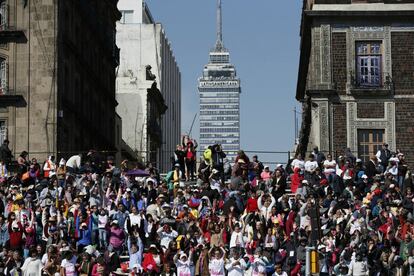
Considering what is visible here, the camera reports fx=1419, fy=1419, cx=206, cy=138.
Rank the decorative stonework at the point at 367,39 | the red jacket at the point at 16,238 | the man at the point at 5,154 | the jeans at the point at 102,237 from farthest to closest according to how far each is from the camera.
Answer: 1. the decorative stonework at the point at 367,39
2. the man at the point at 5,154
3. the jeans at the point at 102,237
4. the red jacket at the point at 16,238

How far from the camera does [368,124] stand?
62312mm

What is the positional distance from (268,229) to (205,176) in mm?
7627

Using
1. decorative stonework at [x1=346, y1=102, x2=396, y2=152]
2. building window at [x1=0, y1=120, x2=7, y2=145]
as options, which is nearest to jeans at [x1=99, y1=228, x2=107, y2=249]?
building window at [x1=0, y1=120, x2=7, y2=145]

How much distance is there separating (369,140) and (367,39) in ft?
14.9

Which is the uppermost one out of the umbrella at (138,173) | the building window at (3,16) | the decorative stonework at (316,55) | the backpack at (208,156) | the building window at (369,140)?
the building window at (3,16)

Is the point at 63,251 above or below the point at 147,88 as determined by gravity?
below

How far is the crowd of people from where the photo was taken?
39.2 m

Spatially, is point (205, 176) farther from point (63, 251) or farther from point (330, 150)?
point (330, 150)

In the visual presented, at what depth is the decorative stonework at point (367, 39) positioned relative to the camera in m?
62.7

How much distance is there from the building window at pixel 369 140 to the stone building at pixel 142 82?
2703 cm

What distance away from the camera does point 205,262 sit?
3903cm

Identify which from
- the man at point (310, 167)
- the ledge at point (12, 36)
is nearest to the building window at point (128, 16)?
the ledge at point (12, 36)

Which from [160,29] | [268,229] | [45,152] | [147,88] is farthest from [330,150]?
[160,29]

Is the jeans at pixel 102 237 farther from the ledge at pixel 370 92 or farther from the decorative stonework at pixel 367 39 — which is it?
the decorative stonework at pixel 367 39
